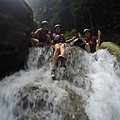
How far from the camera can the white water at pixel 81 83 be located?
4305mm

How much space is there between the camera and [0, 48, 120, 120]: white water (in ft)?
14.1

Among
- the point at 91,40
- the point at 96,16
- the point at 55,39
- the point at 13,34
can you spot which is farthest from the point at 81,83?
the point at 96,16

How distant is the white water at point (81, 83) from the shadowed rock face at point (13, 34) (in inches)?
18.9

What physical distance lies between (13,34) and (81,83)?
332 centimetres

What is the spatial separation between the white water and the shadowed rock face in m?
0.48

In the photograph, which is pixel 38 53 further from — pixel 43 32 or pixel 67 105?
pixel 67 105

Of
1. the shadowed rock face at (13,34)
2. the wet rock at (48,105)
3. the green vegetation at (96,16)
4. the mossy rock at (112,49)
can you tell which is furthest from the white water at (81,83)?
the green vegetation at (96,16)

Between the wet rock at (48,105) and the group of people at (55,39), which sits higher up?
the group of people at (55,39)

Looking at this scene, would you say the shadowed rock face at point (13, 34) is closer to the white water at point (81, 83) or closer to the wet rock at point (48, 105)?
the white water at point (81, 83)

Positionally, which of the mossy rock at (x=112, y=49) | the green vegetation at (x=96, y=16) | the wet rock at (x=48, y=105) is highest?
the green vegetation at (x=96, y=16)

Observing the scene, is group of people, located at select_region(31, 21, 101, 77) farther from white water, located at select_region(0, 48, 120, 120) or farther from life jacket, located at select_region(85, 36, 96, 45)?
white water, located at select_region(0, 48, 120, 120)

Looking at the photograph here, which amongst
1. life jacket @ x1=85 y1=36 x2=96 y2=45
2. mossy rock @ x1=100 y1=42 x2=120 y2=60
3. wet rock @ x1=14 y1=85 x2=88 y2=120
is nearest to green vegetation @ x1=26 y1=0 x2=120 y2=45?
life jacket @ x1=85 y1=36 x2=96 y2=45

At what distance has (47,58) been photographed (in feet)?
23.5

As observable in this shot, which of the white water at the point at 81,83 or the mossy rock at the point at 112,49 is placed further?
the mossy rock at the point at 112,49
